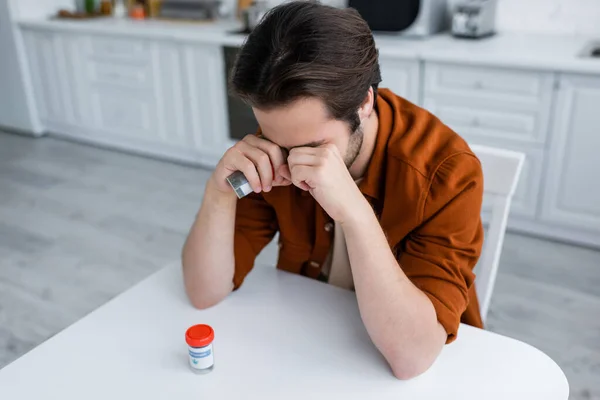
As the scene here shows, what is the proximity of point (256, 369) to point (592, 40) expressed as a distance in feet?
8.41

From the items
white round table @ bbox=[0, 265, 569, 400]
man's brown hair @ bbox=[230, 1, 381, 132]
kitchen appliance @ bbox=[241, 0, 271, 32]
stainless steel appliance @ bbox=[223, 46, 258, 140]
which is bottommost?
stainless steel appliance @ bbox=[223, 46, 258, 140]

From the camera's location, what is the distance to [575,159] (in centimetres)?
252

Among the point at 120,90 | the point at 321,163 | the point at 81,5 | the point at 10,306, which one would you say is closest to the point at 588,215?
the point at 321,163

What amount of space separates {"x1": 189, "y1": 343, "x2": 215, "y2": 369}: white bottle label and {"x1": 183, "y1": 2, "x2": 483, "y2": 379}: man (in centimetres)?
19

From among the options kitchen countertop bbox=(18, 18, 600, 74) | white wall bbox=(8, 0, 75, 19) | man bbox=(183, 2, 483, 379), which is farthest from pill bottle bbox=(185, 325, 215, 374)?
white wall bbox=(8, 0, 75, 19)

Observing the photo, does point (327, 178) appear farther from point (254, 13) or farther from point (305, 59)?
point (254, 13)

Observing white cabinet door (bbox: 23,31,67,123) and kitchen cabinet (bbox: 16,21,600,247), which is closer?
kitchen cabinet (bbox: 16,21,600,247)

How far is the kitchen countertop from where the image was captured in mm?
2410

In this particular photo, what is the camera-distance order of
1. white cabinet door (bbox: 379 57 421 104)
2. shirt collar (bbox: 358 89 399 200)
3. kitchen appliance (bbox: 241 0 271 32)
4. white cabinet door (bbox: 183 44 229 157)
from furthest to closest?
white cabinet door (bbox: 183 44 229 157) → kitchen appliance (bbox: 241 0 271 32) → white cabinet door (bbox: 379 57 421 104) → shirt collar (bbox: 358 89 399 200)

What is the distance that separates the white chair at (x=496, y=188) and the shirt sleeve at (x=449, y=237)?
141 mm

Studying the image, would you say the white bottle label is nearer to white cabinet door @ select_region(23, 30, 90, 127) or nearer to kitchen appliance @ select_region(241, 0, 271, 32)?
kitchen appliance @ select_region(241, 0, 271, 32)

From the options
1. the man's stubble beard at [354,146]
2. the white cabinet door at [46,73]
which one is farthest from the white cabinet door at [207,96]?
the man's stubble beard at [354,146]

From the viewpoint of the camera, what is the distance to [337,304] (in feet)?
3.49

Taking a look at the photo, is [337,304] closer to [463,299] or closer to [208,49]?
[463,299]
